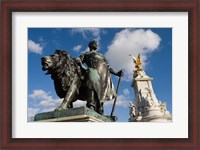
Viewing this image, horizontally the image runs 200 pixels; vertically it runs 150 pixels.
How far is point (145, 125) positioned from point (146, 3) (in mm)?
1844

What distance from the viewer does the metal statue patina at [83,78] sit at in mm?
9094

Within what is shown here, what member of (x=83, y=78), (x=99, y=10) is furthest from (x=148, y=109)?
Result: (x=99, y=10)

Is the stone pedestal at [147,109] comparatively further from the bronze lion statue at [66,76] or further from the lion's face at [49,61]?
the lion's face at [49,61]

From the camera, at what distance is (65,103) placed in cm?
902

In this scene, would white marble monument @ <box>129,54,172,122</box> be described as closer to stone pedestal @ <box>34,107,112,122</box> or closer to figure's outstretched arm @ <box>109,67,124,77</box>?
figure's outstretched arm @ <box>109,67,124,77</box>

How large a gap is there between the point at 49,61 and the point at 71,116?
0.93 metres

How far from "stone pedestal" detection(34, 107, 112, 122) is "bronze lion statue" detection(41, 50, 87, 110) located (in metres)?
0.18

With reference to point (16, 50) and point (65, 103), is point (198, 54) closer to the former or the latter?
point (65, 103)

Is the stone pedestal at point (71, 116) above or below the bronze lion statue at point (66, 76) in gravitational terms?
below

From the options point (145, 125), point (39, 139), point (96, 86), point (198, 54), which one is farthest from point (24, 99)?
point (198, 54)

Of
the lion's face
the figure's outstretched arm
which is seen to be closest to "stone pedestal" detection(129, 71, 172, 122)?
the figure's outstretched arm

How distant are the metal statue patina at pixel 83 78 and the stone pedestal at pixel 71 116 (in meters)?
0.26

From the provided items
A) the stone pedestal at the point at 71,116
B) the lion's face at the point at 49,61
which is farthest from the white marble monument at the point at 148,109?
the lion's face at the point at 49,61

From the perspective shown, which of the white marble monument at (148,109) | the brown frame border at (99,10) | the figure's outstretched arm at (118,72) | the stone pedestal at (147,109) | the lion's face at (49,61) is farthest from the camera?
the stone pedestal at (147,109)
